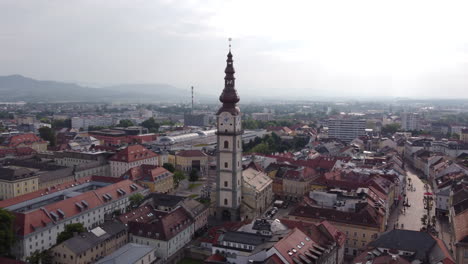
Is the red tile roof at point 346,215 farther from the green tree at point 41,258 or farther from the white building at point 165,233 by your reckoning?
the green tree at point 41,258

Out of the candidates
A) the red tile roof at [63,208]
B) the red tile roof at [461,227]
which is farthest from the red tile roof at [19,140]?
the red tile roof at [461,227]

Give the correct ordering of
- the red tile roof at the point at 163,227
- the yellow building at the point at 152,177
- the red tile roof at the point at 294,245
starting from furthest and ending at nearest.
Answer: the yellow building at the point at 152,177
the red tile roof at the point at 163,227
the red tile roof at the point at 294,245

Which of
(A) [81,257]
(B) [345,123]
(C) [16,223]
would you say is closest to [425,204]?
(A) [81,257]

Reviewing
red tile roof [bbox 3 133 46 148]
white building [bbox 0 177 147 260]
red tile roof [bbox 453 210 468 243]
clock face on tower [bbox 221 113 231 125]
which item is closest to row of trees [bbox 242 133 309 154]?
white building [bbox 0 177 147 260]

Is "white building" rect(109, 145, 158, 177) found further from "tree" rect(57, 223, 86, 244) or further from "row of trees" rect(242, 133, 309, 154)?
"row of trees" rect(242, 133, 309, 154)

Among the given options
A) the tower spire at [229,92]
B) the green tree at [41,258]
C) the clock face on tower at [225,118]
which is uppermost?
the tower spire at [229,92]

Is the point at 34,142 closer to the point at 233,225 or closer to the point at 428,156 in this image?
the point at 233,225
